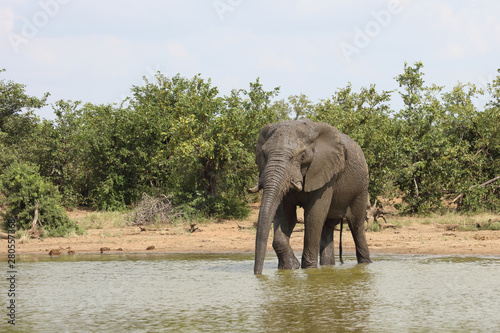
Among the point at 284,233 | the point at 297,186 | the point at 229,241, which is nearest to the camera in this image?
the point at 297,186

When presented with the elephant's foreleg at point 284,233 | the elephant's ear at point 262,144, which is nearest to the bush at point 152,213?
the elephant's foreleg at point 284,233

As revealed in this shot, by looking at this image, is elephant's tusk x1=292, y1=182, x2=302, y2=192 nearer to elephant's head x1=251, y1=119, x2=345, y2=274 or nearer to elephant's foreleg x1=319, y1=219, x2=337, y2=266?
elephant's head x1=251, y1=119, x2=345, y2=274

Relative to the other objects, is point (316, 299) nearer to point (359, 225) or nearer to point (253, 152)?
point (359, 225)

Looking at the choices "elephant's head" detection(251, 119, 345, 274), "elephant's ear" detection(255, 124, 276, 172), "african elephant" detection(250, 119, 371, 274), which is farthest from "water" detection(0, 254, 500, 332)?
"elephant's ear" detection(255, 124, 276, 172)

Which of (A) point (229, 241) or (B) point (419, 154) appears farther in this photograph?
(B) point (419, 154)

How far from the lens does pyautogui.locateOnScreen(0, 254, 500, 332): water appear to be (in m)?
7.46

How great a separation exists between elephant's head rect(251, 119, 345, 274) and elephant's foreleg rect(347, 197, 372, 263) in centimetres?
156

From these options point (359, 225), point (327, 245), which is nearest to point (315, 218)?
point (327, 245)

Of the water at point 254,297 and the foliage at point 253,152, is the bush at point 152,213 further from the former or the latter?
the water at point 254,297

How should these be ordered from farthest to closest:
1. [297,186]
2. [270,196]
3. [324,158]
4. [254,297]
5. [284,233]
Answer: [284,233] → [324,158] → [297,186] → [270,196] → [254,297]

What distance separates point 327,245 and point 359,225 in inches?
31.6

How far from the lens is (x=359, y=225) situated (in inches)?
522

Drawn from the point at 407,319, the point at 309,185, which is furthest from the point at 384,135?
the point at 407,319

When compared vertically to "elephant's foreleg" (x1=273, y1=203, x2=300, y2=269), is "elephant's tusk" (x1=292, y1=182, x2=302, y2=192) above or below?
above
